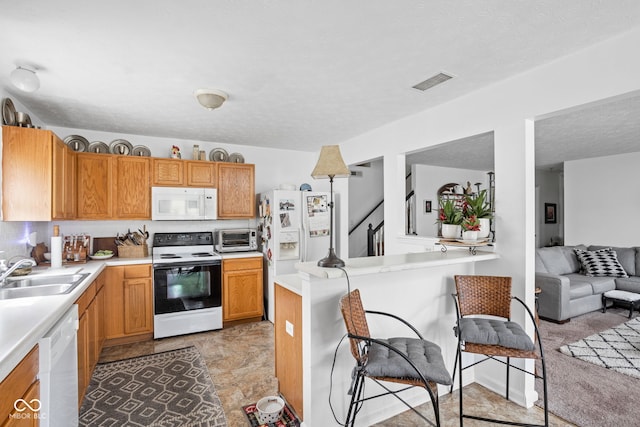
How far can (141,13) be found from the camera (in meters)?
1.69

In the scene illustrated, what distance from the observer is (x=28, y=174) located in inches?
105

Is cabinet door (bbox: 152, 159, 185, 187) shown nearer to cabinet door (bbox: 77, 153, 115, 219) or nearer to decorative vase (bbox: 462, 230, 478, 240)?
cabinet door (bbox: 77, 153, 115, 219)

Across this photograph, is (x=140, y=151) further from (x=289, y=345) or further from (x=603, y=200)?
(x=603, y=200)

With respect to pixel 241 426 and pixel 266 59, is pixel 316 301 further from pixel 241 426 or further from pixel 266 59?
pixel 266 59

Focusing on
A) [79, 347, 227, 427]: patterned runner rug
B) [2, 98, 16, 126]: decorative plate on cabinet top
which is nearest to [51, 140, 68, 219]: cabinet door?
[2, 98, 16, 126]: decorative plate on cabinet top

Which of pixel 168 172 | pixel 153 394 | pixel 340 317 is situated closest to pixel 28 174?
pixel 168 172

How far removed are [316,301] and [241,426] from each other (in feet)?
3.43

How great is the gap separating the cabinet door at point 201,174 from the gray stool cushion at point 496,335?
11.2 feet

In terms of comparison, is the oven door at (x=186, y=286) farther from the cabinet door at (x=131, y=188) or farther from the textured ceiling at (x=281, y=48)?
the textured ceiling at (x=281, y=48)

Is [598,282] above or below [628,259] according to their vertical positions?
below

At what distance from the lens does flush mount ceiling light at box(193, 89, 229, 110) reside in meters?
2.71

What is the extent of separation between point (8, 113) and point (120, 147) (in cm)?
134

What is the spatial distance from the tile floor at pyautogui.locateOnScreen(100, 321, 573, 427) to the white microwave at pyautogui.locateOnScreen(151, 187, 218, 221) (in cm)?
146

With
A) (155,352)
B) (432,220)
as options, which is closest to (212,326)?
(155,352)
